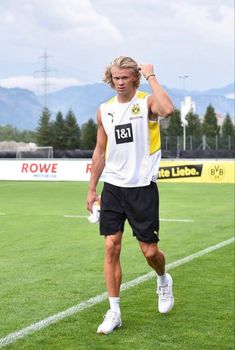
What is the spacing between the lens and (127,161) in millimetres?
5332

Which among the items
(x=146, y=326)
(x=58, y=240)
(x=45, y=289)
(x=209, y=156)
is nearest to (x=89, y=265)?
(x=45, y=289)

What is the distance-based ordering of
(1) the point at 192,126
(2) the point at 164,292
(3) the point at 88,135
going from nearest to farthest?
(2) the point at 164,292 → (3) the point at 88,135 → (1) the point at 192,126

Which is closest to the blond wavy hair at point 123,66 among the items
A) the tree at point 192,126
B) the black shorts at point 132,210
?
the black shorts at point 132,210

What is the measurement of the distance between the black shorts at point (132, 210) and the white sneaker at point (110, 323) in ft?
2.13

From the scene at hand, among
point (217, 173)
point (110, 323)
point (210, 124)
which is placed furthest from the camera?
point (210, 124)

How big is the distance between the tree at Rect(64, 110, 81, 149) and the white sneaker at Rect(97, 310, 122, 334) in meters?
68.3

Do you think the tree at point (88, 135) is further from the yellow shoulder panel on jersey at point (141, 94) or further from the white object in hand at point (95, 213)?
the yellow shoulder panel on jersey at point (141, 94)

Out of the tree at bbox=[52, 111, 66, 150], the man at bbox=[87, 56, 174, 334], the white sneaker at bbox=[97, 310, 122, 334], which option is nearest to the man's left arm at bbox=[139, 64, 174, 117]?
the man at bbox=[87, 56, 174, 334]

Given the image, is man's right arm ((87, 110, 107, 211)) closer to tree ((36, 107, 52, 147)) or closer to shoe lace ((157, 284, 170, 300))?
shoe lace ((157, 284, 170, 300))

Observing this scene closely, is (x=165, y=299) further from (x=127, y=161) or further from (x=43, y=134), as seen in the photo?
(x=43, y=134)

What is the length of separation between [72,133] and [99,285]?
68.6 metres

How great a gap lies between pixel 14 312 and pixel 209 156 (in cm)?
4426

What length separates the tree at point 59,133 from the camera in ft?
245

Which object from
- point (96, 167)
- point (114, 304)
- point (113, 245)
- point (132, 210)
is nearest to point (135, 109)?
point (96, 167)
